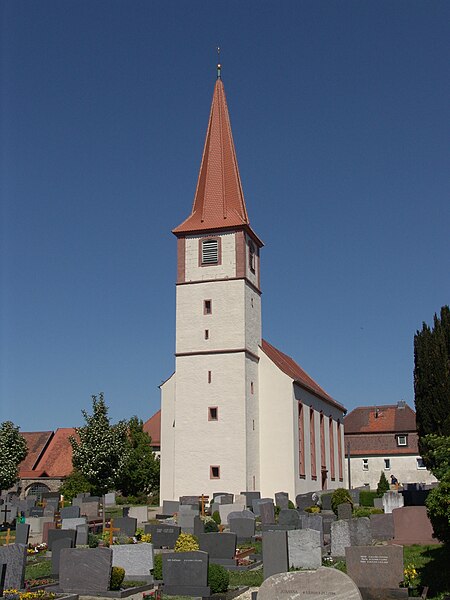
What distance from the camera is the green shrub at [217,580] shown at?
15.1 meters

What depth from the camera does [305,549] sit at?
17844 millimetres

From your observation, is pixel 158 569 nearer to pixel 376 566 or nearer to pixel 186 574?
pixel 186 574

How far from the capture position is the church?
121ft

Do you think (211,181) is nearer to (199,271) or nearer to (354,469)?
(199,271)

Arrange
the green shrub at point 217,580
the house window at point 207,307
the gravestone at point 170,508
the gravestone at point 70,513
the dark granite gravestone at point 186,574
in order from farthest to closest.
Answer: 1. the house window at point 207,307
2. the gravestone at point 170,508
3. the gravestone at point 70,513
4. the green shrub at point 217,580
5. the dark granite gravestone at point 186,574

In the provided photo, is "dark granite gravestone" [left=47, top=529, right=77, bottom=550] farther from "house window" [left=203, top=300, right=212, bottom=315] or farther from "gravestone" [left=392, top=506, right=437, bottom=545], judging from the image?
"house window" [left=203, top=300, right=212, bottom=315]

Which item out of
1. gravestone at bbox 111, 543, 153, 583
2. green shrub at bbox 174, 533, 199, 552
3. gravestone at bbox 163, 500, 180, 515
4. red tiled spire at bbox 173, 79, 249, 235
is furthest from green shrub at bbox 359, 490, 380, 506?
gravestone at bbox 111, 543, 153, 583

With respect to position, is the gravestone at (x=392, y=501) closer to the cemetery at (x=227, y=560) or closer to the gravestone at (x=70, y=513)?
the cemetery at (x=227, y=560)

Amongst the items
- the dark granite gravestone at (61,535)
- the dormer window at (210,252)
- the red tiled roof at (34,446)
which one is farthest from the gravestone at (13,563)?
the red tiled roof at (34,446)

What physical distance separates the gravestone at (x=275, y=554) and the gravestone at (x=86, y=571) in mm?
3810

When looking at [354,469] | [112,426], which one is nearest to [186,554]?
[112,426]

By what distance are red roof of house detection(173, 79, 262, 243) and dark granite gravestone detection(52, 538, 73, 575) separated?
23.0 m

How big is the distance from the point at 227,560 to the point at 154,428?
39.0 meters

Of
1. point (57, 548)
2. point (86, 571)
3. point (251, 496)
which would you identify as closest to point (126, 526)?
point (57, 548)
